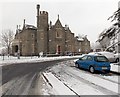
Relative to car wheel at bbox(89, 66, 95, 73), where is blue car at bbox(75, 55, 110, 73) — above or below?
above

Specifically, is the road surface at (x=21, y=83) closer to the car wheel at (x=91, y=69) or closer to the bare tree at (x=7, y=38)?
the car wheel at (x=91, y=69)

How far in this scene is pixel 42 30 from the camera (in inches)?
2613

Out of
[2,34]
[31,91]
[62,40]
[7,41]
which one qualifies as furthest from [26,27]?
[31,91]

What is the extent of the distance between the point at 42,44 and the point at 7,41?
84.8ft

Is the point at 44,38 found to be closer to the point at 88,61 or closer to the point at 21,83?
the point at 88,61

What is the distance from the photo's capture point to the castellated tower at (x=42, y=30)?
6612cm

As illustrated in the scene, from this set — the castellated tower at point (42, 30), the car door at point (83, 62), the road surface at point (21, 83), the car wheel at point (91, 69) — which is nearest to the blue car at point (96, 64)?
the car wheel at point (91, 69)

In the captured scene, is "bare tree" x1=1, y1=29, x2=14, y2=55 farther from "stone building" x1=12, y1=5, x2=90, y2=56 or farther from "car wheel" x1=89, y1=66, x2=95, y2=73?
"car wheel" x1=89, y1=66, x2=95, y2=73

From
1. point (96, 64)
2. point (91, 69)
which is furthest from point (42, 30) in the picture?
point (96, 64)

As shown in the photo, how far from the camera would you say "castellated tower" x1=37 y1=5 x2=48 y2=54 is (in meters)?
66.1

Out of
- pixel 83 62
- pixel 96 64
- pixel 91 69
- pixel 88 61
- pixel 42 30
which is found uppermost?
pixel 42 30

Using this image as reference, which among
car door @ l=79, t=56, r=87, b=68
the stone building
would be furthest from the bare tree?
car door @ l=79, t=56, r=87, b=68

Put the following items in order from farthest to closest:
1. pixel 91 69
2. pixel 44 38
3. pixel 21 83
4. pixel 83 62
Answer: pixel 44 38 → pixel 83 62 → pixel 91 69 → pixel 21 83

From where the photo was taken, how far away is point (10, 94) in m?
9.34
